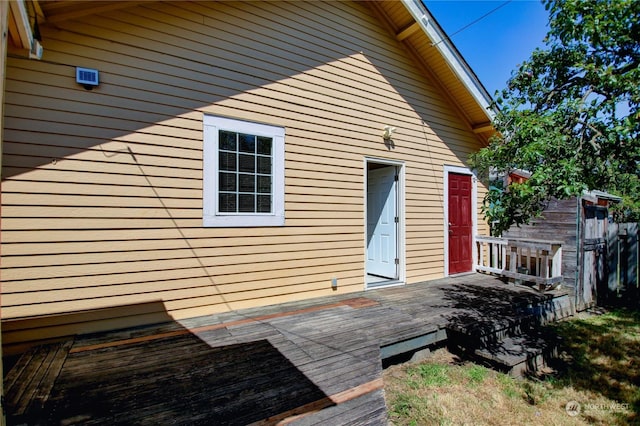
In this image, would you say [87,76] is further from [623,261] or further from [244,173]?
[623,261]

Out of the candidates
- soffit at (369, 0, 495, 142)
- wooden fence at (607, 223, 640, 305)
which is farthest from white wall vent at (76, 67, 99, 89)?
wooden fence at (607, 223, 640, 305)

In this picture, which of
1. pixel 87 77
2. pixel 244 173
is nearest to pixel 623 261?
pixel 244 173

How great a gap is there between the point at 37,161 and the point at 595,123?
4999mm

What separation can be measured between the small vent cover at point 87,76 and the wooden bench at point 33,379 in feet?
8.13

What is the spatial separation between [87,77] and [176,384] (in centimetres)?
296

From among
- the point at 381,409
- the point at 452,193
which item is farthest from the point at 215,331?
the point at 452,193

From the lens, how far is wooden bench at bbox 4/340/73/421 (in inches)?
75.9

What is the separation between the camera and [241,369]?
2.42 meters

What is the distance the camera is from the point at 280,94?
417 centimetres

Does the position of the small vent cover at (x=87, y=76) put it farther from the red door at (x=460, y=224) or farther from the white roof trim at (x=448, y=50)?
the red door at (x=460, y=224)

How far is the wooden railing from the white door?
2.04 metres

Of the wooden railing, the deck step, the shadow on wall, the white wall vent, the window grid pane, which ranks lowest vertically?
the deck step

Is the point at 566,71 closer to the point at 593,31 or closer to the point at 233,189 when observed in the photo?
the point at 593,31

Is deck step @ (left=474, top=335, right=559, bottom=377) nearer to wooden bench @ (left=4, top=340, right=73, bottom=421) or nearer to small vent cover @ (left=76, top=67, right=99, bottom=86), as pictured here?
wooden bench @ (left=4, top=340, right=73, bottom=421)
